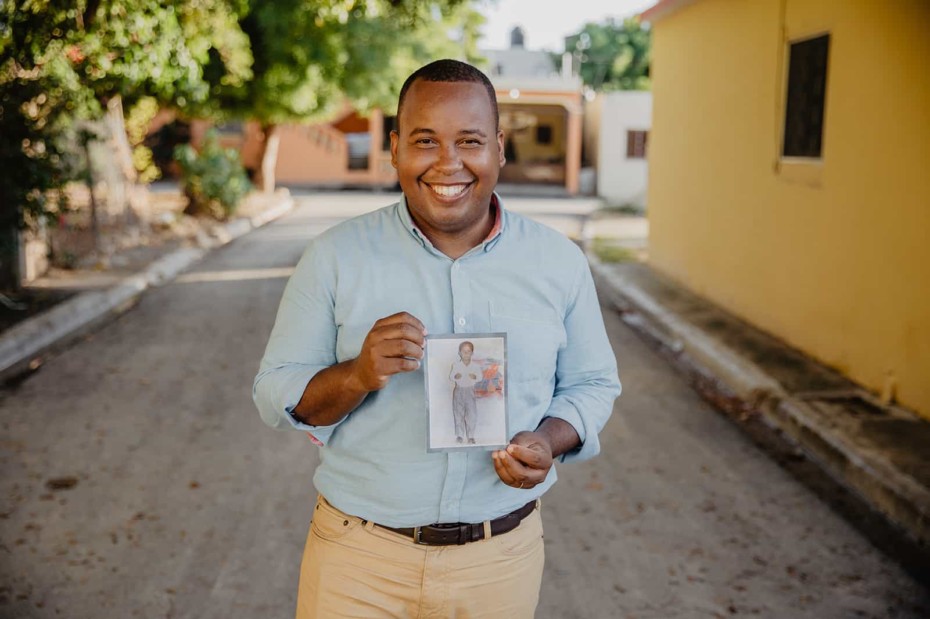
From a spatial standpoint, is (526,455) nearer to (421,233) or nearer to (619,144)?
(421,233)

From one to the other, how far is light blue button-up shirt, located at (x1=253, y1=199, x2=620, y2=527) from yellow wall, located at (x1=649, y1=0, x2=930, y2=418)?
521 cm

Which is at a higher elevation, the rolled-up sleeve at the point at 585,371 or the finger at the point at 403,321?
the finger at the point at 403,321

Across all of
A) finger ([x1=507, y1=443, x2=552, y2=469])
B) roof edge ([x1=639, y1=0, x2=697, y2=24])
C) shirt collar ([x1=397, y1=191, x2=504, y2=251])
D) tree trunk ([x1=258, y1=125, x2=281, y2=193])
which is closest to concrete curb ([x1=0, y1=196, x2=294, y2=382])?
shirt collar ([x1=397, y1=191, x2=504, y2=251])

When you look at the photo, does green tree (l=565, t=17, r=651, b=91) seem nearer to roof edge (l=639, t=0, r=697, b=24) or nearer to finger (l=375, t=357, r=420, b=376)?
roof edge (l=639, t=0, r=697, b=24)

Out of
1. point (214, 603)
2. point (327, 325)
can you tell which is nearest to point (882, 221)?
point (214, 603)

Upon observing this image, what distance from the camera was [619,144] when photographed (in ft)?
110

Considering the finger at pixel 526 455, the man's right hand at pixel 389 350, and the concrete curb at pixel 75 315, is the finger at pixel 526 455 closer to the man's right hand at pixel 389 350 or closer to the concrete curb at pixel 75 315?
the man's right hand at pixel 389 350

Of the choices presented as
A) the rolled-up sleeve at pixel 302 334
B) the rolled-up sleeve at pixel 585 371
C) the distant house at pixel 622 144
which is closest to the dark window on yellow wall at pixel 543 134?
the distant house at pixel 622 144

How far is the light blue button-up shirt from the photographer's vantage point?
2.10 m

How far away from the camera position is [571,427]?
219 cm

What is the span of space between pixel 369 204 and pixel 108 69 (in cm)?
1621

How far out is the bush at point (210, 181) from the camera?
20.1 meters

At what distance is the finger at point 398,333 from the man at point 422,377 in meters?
0.13

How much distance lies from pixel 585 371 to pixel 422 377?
1.37 ft
